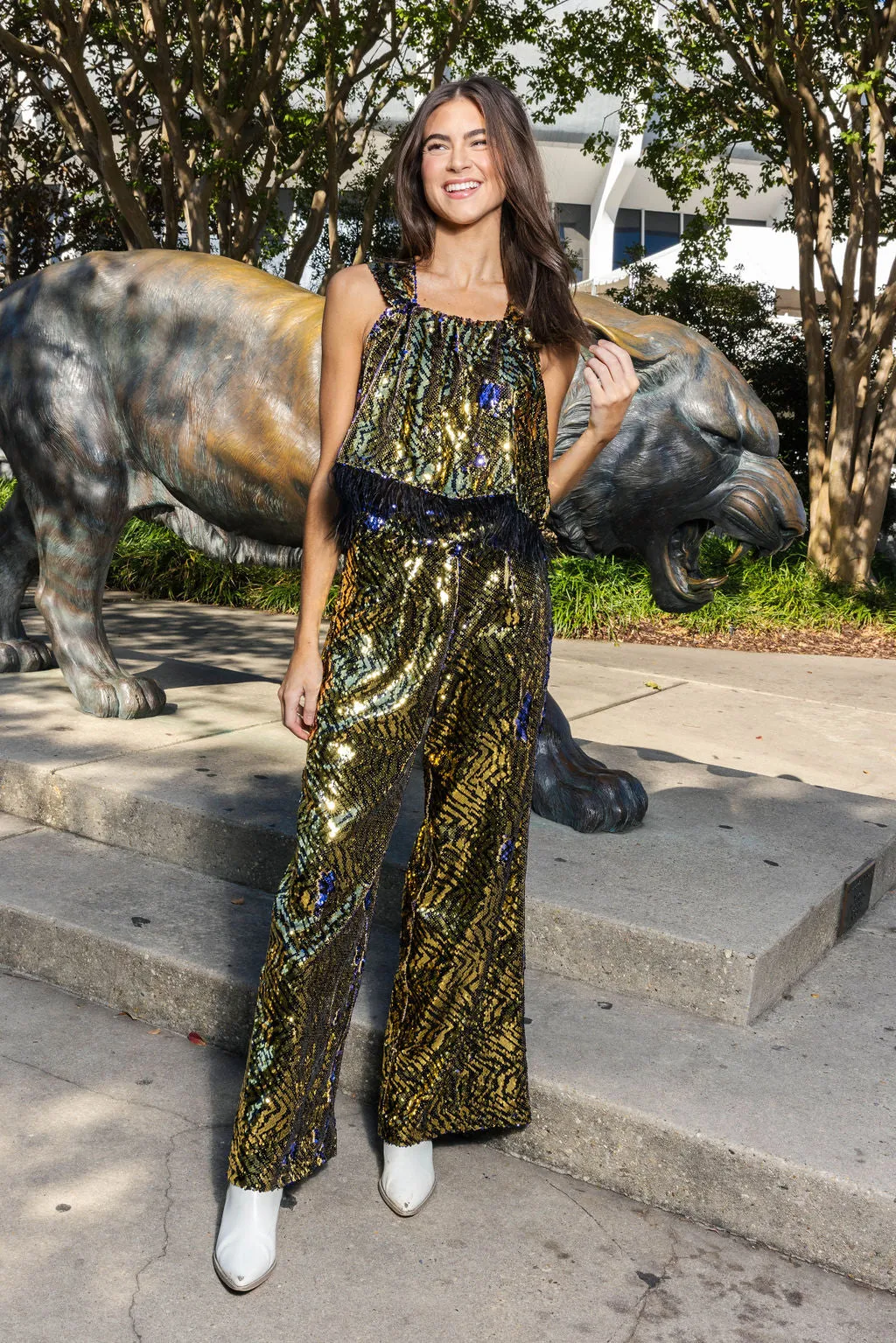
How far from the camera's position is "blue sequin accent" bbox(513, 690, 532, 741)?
83.7 inches

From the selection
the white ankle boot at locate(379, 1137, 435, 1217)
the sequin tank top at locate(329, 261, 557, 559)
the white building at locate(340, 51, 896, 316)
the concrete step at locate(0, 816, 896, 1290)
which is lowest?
the white ankle boot at locate(379, 1137, 435, 1217)

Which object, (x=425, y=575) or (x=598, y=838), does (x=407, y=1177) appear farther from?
(x=598, y=838)

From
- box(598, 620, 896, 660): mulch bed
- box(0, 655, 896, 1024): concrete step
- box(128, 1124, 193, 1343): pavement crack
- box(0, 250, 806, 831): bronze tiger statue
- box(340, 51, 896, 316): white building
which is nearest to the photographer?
box(128, 1124, 193, 1343): pavement crack

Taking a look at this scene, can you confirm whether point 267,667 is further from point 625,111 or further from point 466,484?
point 625,111

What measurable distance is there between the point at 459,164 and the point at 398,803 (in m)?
1.02

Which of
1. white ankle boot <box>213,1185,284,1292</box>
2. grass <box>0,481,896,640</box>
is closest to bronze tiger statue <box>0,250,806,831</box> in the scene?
white ankle boot <box>213,1185,284,1292</box>

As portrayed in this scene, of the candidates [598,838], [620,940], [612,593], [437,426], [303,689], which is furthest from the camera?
[612,593]

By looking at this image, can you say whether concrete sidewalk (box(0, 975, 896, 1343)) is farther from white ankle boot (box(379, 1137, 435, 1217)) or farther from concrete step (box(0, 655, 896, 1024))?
concrete step (box(0, 655, 896, 1024))

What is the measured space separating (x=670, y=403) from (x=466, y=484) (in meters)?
1.33

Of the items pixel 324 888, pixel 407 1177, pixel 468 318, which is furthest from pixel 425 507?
pixel 407 1177

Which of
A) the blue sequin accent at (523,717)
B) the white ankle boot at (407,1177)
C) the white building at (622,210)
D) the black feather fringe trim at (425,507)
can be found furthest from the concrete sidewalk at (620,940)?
the white building at (622,210)

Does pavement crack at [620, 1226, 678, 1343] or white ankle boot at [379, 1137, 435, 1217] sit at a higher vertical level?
white ankle boot at [379, 1137, 435, 1217]

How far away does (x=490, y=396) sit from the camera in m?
2.04

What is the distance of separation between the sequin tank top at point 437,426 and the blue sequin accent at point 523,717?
0.25m
